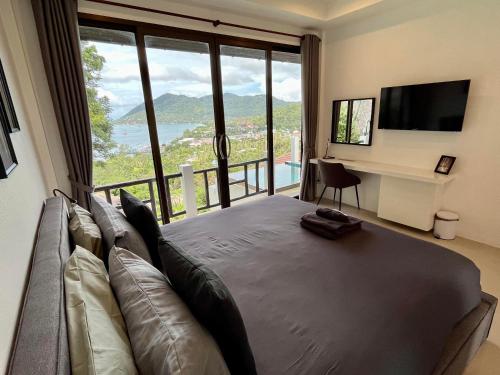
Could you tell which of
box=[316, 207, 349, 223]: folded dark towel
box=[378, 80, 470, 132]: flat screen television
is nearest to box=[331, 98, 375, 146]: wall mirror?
box=[378, 80, 470, 132]: flat screen television

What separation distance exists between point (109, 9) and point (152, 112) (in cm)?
96

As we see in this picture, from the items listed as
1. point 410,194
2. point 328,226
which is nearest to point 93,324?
point 328,226

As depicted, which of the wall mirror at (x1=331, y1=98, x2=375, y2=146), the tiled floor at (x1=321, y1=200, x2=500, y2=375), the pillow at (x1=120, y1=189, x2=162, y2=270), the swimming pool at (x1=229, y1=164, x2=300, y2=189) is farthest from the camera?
the swimming pool at (x1=229, y1=164, x2=300, y2=189)

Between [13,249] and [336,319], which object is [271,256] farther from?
[13,249]

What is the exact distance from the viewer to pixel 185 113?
314cm

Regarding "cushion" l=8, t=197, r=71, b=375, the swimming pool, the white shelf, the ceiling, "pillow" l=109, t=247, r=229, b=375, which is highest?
the ceiling

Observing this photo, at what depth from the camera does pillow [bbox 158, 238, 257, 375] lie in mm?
706

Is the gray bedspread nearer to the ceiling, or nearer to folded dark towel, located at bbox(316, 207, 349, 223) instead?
folded dark towel, located at bbox(316, 207, 349, 223)

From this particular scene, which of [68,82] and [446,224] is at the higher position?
[68,82]

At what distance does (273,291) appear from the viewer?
1.24m

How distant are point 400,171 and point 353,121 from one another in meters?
1.09

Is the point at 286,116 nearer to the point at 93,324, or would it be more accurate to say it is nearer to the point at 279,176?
the point at 279,176

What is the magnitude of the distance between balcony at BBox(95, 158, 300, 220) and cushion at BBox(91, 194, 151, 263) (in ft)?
5.51

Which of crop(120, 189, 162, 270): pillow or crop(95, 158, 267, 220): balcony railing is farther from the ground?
crop(120, 189, 162, 270): pillow
